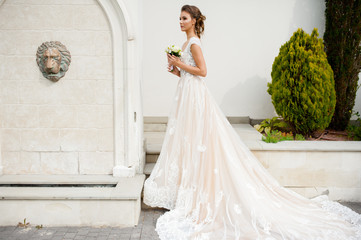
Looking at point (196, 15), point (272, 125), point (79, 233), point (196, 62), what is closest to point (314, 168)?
point (272, 125)

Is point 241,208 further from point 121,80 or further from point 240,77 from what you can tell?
point 240,77

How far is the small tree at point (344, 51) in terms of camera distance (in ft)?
16.7

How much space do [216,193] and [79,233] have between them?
1460 mm

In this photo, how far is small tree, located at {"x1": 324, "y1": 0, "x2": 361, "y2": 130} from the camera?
5101mm

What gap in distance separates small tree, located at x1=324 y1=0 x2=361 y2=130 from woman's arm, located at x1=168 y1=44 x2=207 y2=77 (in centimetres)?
287

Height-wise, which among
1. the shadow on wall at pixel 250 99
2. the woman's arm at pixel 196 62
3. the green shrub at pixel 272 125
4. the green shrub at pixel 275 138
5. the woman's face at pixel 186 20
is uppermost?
the woman's face at pixel 186 20

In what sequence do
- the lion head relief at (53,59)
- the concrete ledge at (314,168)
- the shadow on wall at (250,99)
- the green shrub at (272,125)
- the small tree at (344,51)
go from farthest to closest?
the shadow on wall at (250,99) → the green shrub at (272,125) → the small tree at (344,51) → the concrete ledge at (314,168) → the lion head relief at (53,59)

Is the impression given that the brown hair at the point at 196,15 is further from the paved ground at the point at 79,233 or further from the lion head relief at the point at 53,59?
the paved ground at the point at 79,233

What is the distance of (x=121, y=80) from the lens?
3.81 metres

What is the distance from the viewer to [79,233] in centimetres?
330

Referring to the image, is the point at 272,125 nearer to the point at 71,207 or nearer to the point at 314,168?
the point at 314,168

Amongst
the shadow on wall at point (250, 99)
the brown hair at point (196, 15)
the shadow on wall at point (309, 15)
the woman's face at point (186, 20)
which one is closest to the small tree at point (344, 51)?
the shadow on wall at point (309, 15)

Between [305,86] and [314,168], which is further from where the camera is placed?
[305,86]

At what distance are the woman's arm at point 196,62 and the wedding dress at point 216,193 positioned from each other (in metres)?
0.08
